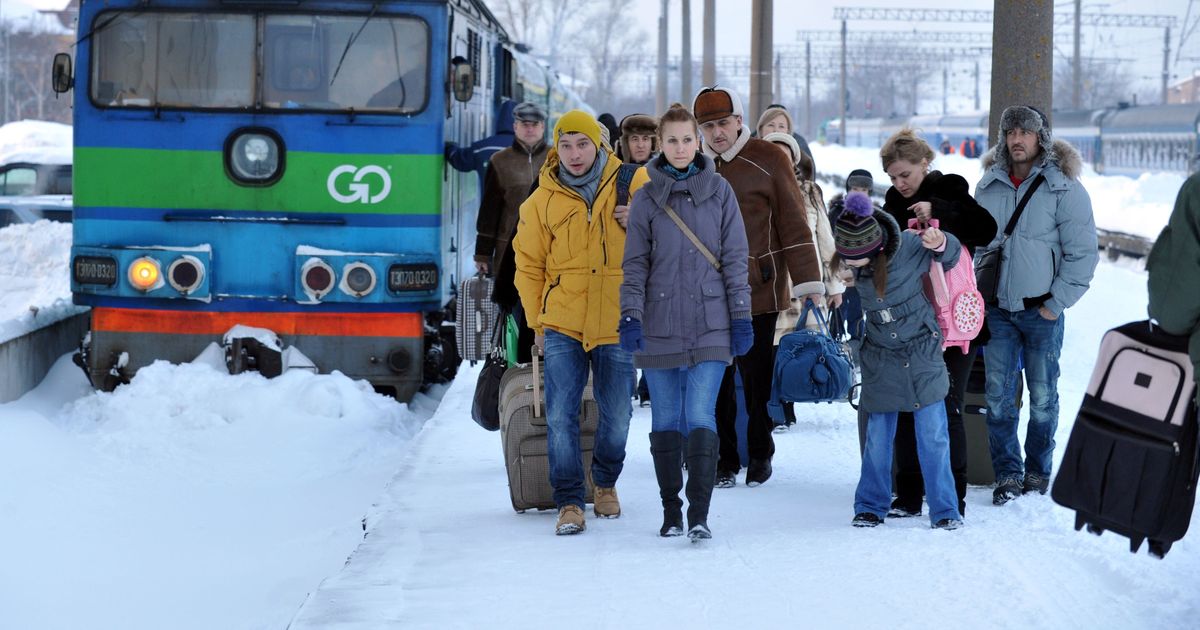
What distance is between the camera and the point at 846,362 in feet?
23.7

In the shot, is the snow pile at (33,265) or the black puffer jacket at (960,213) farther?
the snow pile at (33,265)

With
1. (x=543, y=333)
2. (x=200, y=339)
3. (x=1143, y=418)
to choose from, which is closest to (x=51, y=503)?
(x=200, y=339)

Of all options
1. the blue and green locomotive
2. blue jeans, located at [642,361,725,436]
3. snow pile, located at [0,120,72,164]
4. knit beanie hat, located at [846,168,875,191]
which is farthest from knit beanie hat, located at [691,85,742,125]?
snow pile, located at [0,120,72,164]

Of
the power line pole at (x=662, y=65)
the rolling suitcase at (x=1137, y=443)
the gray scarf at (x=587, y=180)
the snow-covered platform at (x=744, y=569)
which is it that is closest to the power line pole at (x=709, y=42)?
the power line pole at (x=662, y=65)

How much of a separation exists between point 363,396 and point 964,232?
4400 millimetres

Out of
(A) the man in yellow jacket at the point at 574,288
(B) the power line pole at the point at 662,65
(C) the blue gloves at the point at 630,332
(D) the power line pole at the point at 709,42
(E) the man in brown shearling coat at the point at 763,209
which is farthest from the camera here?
(B) the power line pole at the point at 662,65

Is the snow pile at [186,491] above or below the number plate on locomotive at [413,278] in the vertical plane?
below

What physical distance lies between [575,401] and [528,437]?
420 millimetres

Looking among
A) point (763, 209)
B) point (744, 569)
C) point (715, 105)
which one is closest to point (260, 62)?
point (715, 105)

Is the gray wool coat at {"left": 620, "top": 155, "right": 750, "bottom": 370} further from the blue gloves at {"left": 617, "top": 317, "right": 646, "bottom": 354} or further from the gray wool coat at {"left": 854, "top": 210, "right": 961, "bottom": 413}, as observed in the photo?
the gray wool coat at {"left": 854, "top": 210, "right": 961, "bottom": 413}

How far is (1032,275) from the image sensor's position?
6.64 metres

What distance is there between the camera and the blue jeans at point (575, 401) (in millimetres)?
6074

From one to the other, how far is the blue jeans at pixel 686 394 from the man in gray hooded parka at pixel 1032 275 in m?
1.61

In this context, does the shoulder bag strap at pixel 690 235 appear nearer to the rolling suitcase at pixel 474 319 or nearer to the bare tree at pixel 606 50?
the rolling suitcase at pixel 474 319
